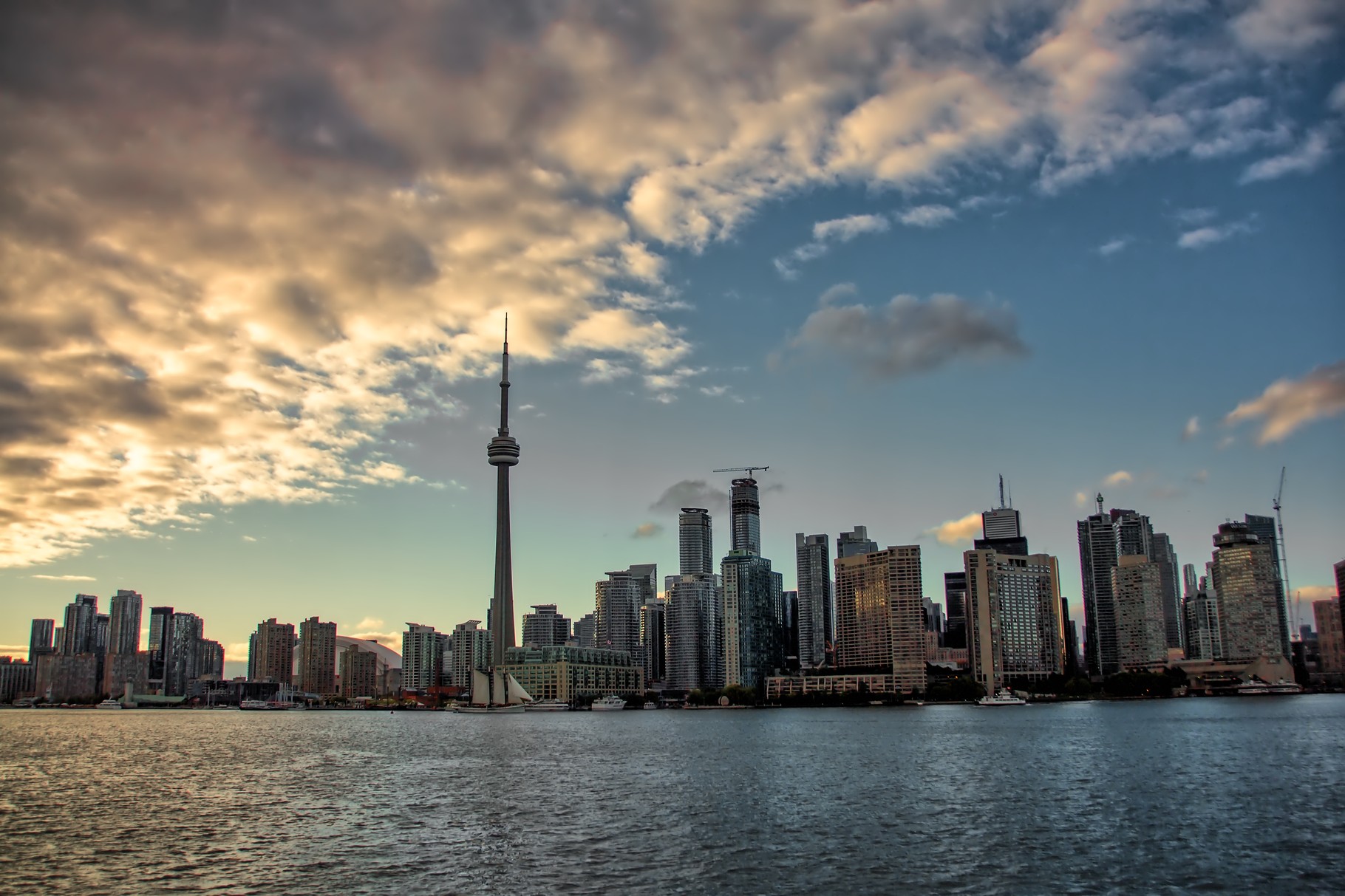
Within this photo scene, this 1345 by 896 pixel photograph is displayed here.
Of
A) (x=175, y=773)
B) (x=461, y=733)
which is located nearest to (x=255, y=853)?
(x=175, y=773)

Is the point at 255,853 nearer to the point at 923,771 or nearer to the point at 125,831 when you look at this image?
the point at 125,831

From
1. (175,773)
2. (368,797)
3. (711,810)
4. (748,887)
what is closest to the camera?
(748,887)

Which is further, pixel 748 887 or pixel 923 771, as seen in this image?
pixel 923 771

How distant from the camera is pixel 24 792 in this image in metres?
89.5

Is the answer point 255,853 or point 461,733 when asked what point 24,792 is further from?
point 461,733

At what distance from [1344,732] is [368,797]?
5620 inches

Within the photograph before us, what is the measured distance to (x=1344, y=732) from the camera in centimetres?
15100

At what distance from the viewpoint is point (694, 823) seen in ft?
217

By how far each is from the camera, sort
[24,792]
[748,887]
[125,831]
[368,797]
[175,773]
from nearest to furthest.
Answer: [748,887]
[125,831]
[368,797]
[24,792]
[175,773]

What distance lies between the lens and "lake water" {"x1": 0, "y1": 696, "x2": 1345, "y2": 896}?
1927 inches

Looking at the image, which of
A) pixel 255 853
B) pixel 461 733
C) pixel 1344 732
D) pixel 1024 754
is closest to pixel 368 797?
pixel 255 853

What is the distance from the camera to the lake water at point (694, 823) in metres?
48.9

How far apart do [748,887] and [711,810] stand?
26.0m

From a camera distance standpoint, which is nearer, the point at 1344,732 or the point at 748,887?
the point at 748,887
